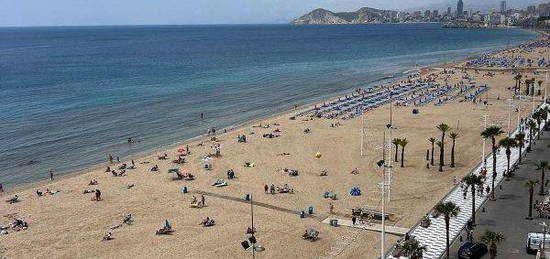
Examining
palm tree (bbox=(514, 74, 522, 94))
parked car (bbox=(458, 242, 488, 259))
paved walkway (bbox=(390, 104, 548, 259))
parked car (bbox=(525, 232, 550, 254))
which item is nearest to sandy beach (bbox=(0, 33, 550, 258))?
paved walkway (bbox=(390, 104, 548, 259))

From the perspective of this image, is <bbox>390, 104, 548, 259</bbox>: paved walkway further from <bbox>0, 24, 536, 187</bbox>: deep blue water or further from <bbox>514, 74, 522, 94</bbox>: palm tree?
<bbox>514, 74, 522, 94</bbox>: palm tree

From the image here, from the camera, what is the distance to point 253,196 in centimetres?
3566

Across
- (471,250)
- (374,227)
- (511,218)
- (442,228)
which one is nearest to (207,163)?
(374,227)

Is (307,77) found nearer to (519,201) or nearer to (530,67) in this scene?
(530,67)

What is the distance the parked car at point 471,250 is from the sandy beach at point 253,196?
3.92 meters

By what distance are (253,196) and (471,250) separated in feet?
51.4

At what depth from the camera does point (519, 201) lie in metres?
30.4

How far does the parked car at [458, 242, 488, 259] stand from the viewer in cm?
2341

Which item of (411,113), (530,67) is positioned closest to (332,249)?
(411,113)

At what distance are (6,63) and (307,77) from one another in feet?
273

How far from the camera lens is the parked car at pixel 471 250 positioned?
23.4m

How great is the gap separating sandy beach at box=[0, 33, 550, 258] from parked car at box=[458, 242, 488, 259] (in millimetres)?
3918

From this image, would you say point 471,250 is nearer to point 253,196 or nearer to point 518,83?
point 253,196

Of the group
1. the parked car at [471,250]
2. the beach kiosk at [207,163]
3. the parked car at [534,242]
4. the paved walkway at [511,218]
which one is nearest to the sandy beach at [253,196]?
the beach kiosk at [207,163]
